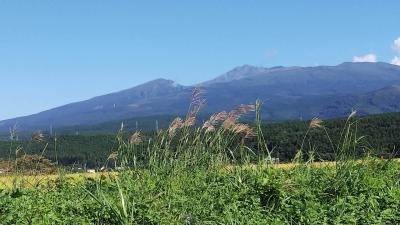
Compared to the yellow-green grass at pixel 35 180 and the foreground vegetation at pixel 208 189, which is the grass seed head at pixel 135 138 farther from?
the yellow-green grass at pixel 35 180

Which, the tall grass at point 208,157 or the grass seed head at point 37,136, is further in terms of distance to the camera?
the grass seed head at point 37,136

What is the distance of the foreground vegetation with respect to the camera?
6.20m

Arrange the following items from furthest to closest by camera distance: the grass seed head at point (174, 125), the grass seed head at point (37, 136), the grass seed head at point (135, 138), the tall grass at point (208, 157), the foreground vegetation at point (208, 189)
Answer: the grass seed head at point (37, 136)
the grass seed head at point (174, 125)
the grass seed head at point (135, 138)
the tall grass at point (208, 157)
the foreground vegetation at point (208, 189)

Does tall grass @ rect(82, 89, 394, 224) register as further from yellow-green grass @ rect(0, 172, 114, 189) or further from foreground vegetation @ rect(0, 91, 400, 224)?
yellow-green grass @ rect(0, 172, 114, 189)

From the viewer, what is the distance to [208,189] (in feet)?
25.6

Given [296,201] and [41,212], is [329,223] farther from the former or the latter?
[41,212]

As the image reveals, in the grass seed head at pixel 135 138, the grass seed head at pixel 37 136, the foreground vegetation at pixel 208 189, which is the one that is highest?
the grass seed head at pixel 37 136

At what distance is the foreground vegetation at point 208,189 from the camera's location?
620 cm

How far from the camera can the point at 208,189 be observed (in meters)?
7.80

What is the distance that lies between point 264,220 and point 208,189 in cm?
182

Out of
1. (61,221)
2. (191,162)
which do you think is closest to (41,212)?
(61,221)

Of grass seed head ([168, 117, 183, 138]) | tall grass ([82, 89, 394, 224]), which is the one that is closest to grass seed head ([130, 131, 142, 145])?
tall grass ([82, 89, 394, 224])

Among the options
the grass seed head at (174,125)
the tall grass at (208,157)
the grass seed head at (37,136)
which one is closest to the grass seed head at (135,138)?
the tall grass at (208,157)

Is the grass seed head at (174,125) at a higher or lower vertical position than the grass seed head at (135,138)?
higher
